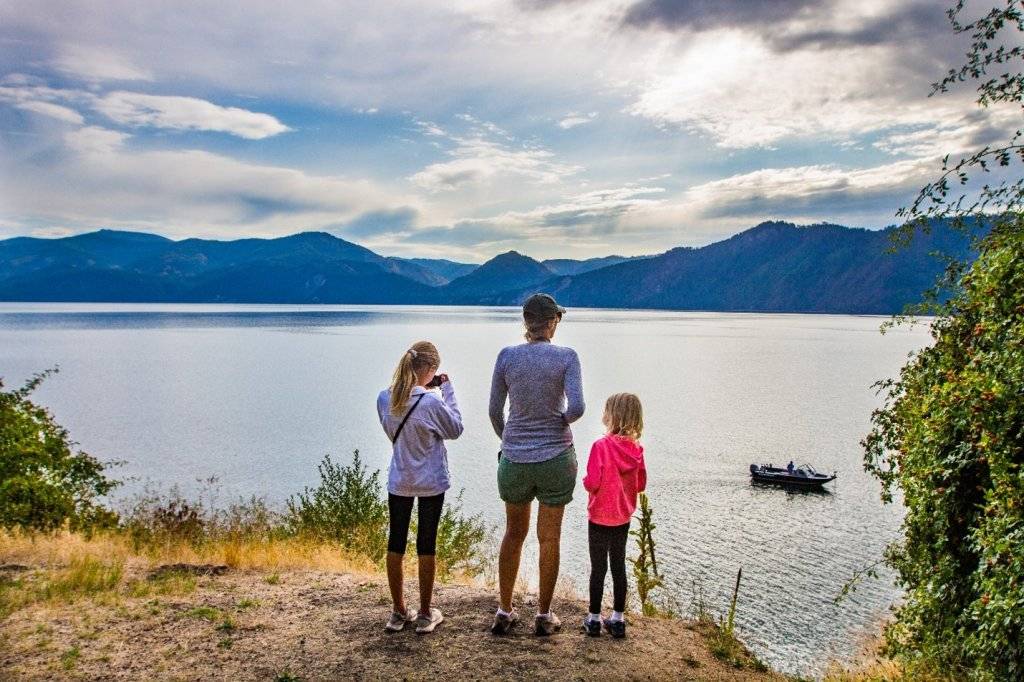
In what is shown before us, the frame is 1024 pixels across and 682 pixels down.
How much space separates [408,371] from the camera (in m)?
5.39

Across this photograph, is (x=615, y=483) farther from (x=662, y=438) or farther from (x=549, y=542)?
(x=662, y=438)

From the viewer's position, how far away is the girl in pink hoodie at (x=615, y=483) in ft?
18.4

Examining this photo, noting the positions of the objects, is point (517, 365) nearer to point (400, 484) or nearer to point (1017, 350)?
point (400, 484)

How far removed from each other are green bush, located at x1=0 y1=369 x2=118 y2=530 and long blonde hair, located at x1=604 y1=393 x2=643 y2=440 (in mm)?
9733

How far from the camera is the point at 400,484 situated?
545 cm

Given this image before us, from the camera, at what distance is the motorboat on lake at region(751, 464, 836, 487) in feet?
109

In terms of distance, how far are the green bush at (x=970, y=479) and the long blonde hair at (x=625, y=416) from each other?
7.65 ft

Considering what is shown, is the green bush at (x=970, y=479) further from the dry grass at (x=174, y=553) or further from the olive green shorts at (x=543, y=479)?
the dry grass at (x=174, y=553)

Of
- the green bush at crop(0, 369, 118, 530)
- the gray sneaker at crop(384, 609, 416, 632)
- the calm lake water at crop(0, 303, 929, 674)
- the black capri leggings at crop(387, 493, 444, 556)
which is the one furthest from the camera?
the calm lake water at crop(0, 303, 929, 674)

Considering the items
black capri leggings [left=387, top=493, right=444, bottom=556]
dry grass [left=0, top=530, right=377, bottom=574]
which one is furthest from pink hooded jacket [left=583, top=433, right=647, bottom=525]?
dry grass [left=0, top=530, right=377, bottom=574]

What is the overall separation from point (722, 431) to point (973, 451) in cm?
4451

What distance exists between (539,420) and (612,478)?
2.99ft

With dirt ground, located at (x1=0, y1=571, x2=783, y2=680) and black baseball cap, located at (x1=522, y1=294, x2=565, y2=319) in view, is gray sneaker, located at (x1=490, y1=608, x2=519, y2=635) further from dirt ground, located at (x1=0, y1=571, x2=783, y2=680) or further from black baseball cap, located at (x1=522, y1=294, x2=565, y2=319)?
black baseball cap, located at (x1=522, y1=294, x2=565, y2=319)

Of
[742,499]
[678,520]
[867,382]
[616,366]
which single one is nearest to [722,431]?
[742,499]
